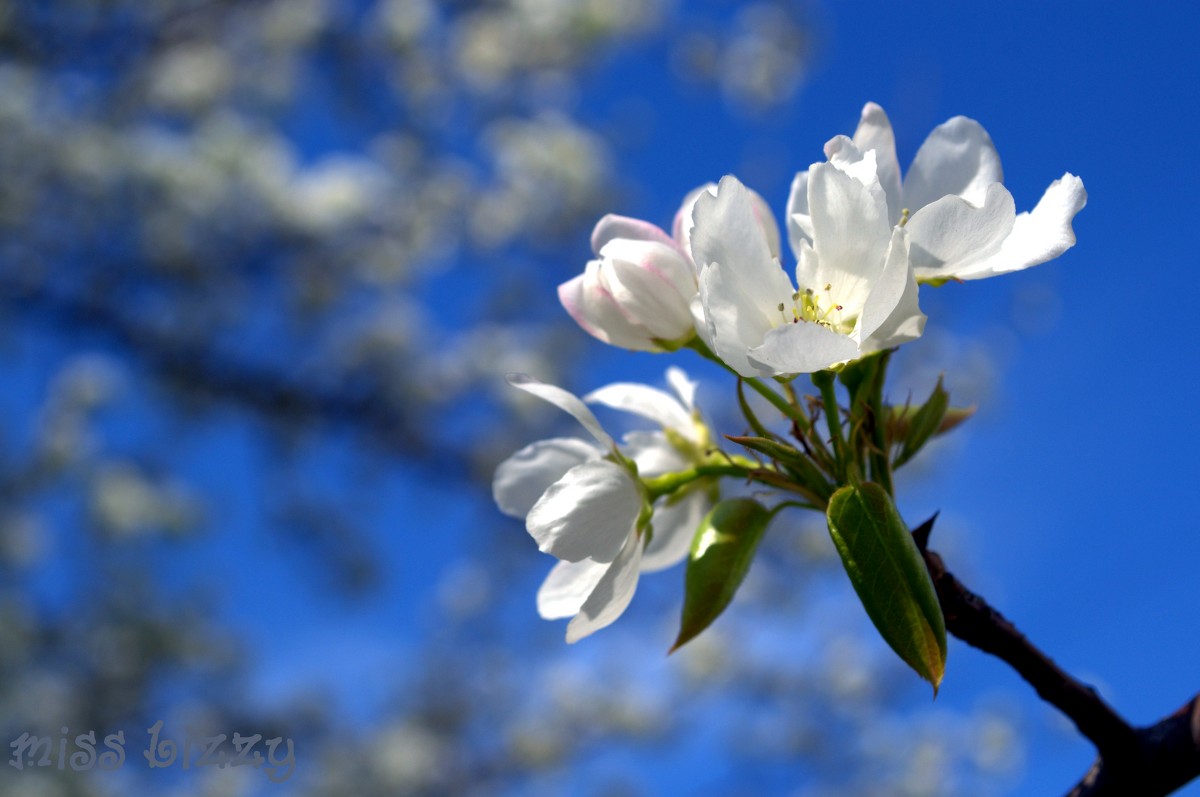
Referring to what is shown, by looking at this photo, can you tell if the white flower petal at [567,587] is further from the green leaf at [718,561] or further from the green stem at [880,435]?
the green stem at [880,435]

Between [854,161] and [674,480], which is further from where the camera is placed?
[674,480]

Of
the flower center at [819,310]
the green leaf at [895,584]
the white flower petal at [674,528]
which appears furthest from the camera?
the white flower petal at [674,528]

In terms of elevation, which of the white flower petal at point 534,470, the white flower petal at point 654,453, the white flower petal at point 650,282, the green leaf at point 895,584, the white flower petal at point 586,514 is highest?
the white flower petal at point 534,470

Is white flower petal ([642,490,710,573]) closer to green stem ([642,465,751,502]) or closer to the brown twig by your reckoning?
green stem ([642,465,751,502])

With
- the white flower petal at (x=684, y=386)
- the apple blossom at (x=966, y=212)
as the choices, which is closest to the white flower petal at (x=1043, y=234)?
the apple blossom at (x=966, y=212)

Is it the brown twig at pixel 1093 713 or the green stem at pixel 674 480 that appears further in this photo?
the green stem at pixel 674 480

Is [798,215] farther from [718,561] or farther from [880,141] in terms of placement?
[718,561]

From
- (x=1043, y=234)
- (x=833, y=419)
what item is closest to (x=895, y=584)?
(x=833, y=419)
